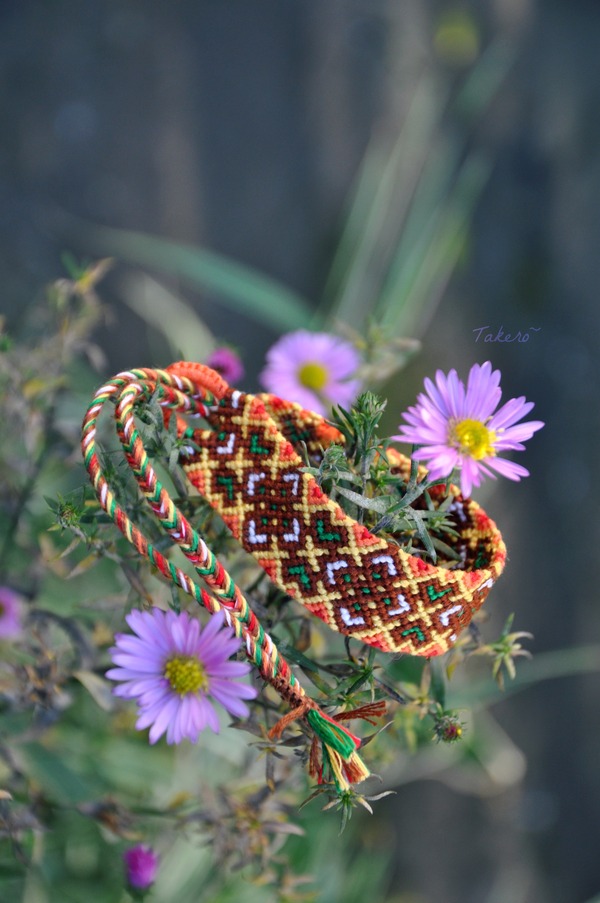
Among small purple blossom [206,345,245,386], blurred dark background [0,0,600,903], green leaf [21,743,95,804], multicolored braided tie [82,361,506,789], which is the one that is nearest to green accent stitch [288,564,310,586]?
multicolored braided tie [82,361,506,789]

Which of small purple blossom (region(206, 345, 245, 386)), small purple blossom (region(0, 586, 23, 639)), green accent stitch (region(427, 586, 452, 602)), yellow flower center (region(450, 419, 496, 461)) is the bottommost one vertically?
small purple blossom (region(0, 586, 23, 639))

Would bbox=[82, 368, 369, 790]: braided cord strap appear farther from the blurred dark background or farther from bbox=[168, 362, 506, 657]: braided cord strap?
the blurred dark background

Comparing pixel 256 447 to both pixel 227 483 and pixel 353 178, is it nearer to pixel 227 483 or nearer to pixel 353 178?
pixel 227 483

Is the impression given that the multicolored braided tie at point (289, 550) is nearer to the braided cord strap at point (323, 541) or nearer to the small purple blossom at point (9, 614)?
the braided cord strap at point (323, 541)

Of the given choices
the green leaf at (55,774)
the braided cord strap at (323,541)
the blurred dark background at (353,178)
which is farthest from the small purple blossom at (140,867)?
the blurred dark background at (353,178)

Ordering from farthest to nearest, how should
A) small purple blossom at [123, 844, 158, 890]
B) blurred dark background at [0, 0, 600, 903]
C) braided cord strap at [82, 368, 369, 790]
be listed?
blurred dark background at [0, 0, 600, 903], small purple blossom at [123, 844, 158, 890], braided cord strap at [82, 368, 369, 790]

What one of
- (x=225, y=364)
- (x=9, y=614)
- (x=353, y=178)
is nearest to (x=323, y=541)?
(x=225, y=364)
